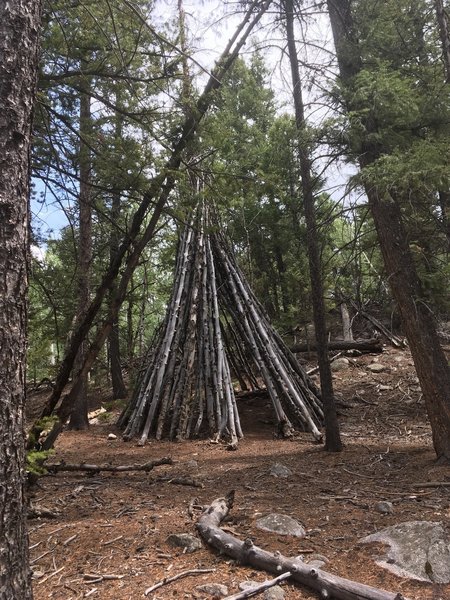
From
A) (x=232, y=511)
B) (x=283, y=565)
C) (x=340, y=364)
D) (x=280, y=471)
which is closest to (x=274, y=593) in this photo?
(x=283, y=565)

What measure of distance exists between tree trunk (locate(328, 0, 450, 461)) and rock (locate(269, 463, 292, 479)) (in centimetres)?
167

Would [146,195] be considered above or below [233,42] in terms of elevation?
below

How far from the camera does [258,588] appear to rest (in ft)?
8.40

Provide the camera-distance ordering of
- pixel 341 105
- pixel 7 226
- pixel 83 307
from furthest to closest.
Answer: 1. pixel 83 307
2. pixel 341 105
3. pixel 7 226

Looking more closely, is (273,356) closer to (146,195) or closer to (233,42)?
(146,195)

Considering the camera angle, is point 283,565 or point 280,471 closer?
point 283,565

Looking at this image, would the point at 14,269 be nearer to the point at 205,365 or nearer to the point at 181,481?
the point at 181,481

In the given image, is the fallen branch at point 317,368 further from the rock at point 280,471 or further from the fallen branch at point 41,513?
the fallen branch at point 41,513

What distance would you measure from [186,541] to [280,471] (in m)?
2.08

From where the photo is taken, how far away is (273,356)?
26.0 feet

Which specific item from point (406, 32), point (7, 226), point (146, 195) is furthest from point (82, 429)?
point (406, 32)

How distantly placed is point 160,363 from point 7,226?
234 inches

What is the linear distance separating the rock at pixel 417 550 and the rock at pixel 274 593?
0.71m

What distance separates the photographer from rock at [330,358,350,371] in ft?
37.7
